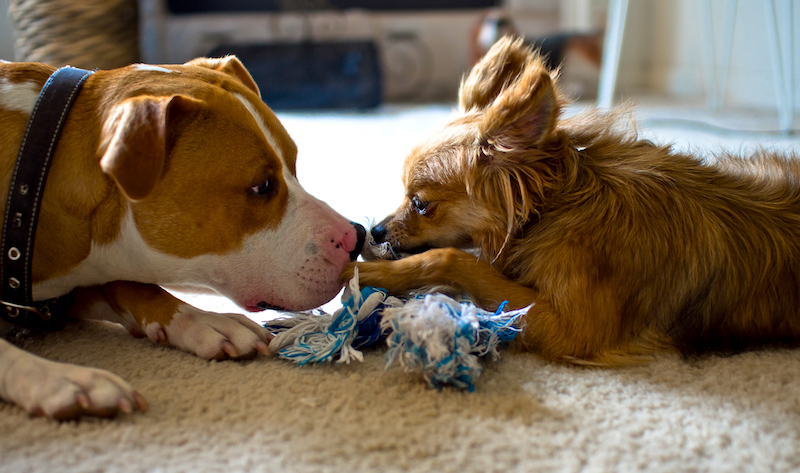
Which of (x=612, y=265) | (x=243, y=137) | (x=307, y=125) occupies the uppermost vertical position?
(x=243, y=137)

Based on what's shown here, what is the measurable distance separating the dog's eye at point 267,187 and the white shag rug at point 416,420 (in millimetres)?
340

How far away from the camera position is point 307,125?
437cm

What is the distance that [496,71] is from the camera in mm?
1519

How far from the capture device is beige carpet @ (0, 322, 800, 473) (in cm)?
87

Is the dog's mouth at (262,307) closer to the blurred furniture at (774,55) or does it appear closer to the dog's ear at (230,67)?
the dog's ear at (230,67)

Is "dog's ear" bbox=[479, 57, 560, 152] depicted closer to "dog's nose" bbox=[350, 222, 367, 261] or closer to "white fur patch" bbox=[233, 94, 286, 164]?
"dog's nose" bbox=[350, 222, 367, 261]

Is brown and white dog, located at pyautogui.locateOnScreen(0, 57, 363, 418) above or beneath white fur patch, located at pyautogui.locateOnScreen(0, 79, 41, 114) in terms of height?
beneath

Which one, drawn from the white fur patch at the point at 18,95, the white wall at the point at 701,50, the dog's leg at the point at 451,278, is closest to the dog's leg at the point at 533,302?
the dog's leg at the point at 451,278

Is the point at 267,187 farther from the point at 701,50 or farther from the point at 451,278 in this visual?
the point at 701,50

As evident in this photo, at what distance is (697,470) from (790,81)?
337 cm

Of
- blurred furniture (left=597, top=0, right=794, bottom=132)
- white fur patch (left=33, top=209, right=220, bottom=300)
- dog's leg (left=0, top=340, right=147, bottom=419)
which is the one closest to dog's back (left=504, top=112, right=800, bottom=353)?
white fur patch (left=33, top=209, right=220, bottom=300)

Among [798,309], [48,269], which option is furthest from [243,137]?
[798,309]

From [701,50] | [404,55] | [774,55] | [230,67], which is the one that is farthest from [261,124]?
[701,50]

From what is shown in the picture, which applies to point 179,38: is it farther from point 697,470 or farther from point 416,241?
point 697,470
